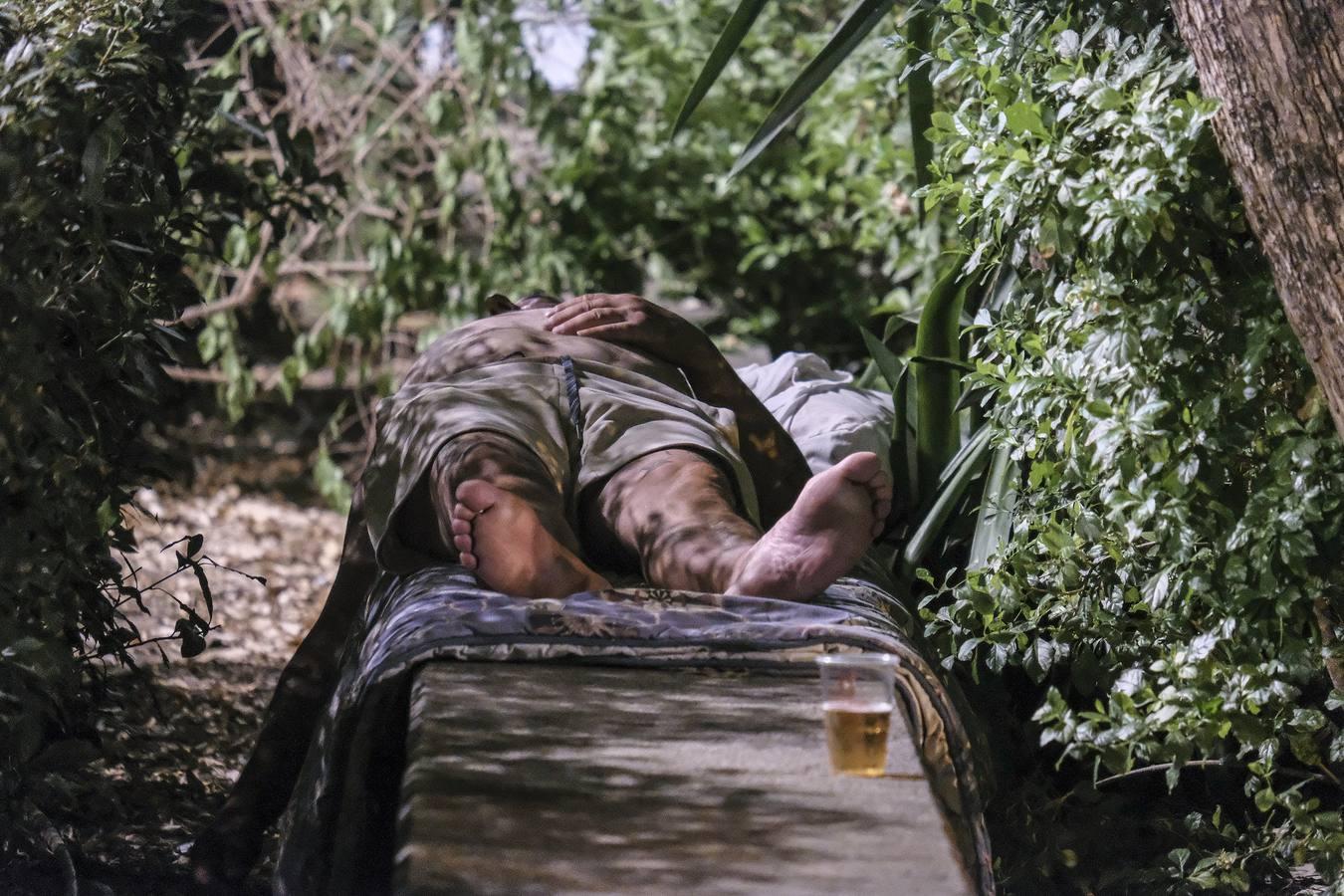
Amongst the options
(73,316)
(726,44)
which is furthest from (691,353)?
(73,316)

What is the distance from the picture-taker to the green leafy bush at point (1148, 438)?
5.06ft

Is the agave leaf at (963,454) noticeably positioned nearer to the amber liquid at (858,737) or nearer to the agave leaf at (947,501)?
the agave leaf at (947,501)

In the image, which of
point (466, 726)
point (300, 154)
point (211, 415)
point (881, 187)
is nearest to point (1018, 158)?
point (466, 726)

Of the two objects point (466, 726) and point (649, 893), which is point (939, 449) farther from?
point (649, 893)

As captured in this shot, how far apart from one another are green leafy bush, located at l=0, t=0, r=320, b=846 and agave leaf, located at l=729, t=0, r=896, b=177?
0.94 m

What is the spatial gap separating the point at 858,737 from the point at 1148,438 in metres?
0.54

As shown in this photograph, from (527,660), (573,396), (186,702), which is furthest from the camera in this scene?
(186,702)

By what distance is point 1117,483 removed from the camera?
63.9 inches

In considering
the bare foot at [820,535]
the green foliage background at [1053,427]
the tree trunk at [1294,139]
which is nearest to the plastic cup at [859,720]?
the bare foot at [820,535]

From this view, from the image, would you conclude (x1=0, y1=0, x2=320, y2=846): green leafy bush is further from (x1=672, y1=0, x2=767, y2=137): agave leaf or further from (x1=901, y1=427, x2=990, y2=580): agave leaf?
(x1=901, y1=427, x2=990, y2=580): agave leaf

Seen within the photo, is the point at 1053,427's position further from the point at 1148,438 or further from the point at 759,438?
the point at 759,438

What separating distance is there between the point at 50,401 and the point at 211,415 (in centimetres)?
409

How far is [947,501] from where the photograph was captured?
2230 mm

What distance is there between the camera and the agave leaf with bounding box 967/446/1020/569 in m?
1.96
